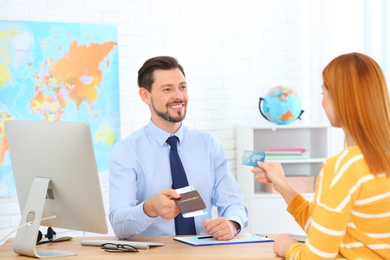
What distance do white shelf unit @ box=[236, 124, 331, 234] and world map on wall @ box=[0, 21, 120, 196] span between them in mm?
1062

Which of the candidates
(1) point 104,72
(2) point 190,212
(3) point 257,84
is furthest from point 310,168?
(2) point 190,212

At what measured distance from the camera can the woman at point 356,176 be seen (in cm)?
196

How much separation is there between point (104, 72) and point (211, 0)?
1076mm

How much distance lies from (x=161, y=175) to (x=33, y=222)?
74 centimetres

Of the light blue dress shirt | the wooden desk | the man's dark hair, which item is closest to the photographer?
the wooden desk

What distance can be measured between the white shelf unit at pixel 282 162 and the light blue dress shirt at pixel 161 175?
5.46ft

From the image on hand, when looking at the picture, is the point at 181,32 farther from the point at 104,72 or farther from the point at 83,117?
the point at 83,117

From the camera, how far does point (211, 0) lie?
513 cm

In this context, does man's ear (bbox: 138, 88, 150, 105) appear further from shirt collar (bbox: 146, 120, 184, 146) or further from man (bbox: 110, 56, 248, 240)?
shirt collar (bbox: 146, 120, 184, 146)

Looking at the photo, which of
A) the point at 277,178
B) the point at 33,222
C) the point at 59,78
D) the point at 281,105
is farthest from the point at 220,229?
the point at 281,105

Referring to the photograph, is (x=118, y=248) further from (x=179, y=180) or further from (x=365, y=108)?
(x=365, y=108)

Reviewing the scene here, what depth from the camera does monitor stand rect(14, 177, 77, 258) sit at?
254 centimetres

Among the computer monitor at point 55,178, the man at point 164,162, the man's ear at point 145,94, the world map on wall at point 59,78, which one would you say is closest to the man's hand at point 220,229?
the man at point 164,162

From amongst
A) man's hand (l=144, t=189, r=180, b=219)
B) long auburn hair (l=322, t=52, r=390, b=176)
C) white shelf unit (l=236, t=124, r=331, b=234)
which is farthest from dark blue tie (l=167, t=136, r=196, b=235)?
white shelf unit (l=236, t=124, r=331, b=234)
